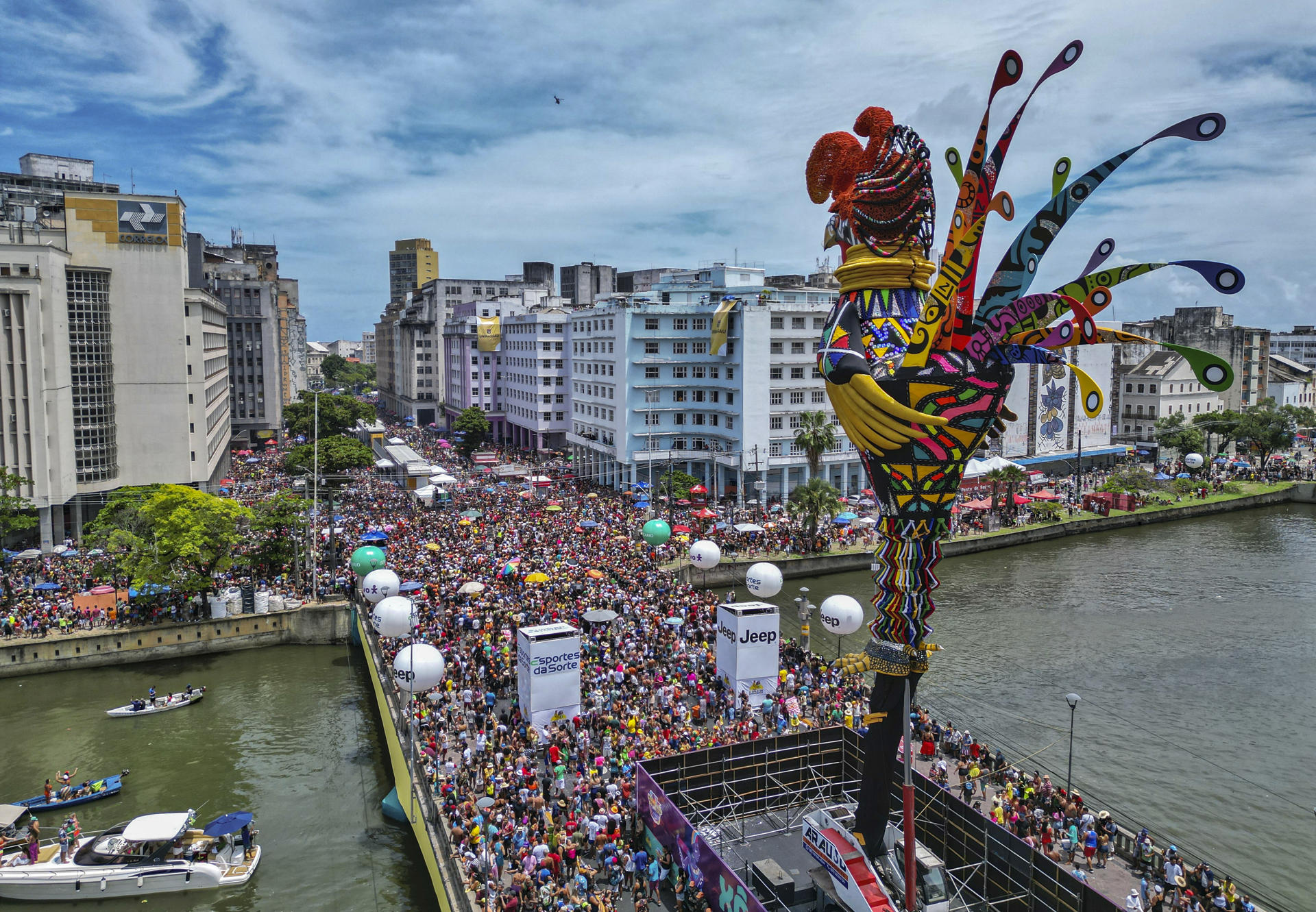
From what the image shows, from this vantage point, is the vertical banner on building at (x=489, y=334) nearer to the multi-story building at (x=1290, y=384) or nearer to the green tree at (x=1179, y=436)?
the green tree at (x=1179, y=436)

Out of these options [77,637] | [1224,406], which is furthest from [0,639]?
[1224,406]

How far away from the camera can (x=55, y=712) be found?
34.0m

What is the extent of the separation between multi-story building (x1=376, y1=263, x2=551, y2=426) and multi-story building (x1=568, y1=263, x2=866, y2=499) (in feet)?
151

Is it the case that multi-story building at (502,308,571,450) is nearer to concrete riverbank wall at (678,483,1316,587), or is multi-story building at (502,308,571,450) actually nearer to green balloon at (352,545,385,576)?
concrete riverbank wall at (678,483,1316,587)

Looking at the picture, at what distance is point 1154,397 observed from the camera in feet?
309

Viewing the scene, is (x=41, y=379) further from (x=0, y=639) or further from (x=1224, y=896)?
(x=1224, y=896)

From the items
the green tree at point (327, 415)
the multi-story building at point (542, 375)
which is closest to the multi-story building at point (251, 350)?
the green tree at point (327, 415)

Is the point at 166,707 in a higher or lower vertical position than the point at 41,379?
lower

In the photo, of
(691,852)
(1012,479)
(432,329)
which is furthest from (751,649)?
(432,329)

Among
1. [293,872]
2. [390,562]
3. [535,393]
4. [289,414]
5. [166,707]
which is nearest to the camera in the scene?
[293,872]

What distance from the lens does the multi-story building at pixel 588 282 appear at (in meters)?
130

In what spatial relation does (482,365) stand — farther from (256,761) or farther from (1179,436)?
(256,761)

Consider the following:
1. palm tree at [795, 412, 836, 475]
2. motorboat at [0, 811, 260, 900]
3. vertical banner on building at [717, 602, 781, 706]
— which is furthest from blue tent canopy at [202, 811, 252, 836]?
palm tree at [795, 412, 836, 475]

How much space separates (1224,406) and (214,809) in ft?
365
